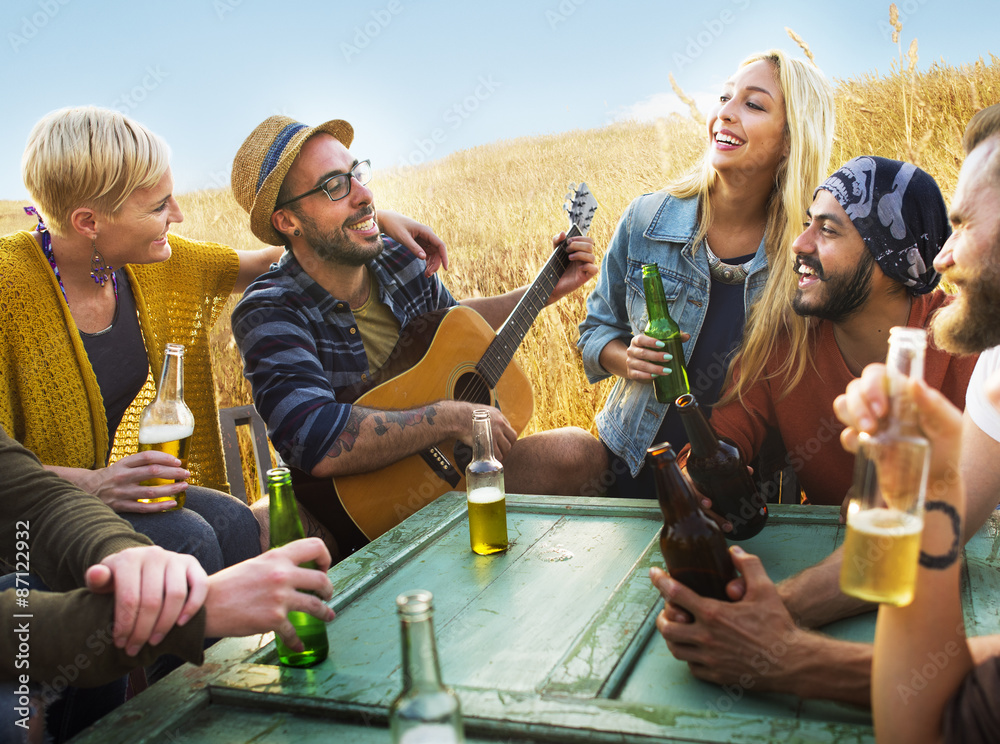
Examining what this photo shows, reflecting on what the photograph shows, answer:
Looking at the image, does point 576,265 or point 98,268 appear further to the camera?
point 576,265

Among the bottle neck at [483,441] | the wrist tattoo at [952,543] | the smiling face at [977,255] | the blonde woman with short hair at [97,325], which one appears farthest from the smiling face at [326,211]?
the wrist tattoo at [952,543]

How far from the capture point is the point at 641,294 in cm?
312

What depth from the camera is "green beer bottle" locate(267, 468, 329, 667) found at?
1493 millimetres

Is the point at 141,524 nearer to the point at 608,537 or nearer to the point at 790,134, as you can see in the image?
the point at 608,537

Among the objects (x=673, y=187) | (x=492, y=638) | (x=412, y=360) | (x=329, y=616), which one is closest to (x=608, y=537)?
(x=492, y=638)

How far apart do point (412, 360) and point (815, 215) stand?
5.04ft

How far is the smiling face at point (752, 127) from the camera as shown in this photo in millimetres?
2916

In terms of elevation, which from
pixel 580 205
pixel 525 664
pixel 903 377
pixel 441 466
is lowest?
pixel 441 466

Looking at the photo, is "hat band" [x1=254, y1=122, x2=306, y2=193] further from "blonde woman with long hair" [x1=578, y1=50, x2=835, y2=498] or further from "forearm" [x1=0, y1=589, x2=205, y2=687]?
"forearm" [x1=0, y1=589, x2=205, y2=687]

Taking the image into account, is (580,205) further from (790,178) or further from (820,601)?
(820,601)

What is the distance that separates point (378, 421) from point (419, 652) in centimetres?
180

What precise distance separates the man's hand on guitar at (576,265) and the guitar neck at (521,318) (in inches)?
0.9

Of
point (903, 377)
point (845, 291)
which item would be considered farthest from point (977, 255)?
point (903, 377)

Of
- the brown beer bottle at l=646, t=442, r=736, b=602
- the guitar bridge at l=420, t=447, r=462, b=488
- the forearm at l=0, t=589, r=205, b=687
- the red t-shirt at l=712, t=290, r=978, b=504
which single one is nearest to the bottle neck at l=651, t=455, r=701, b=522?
the brown beer bottle at l=646, t=442, r=736, b=602
